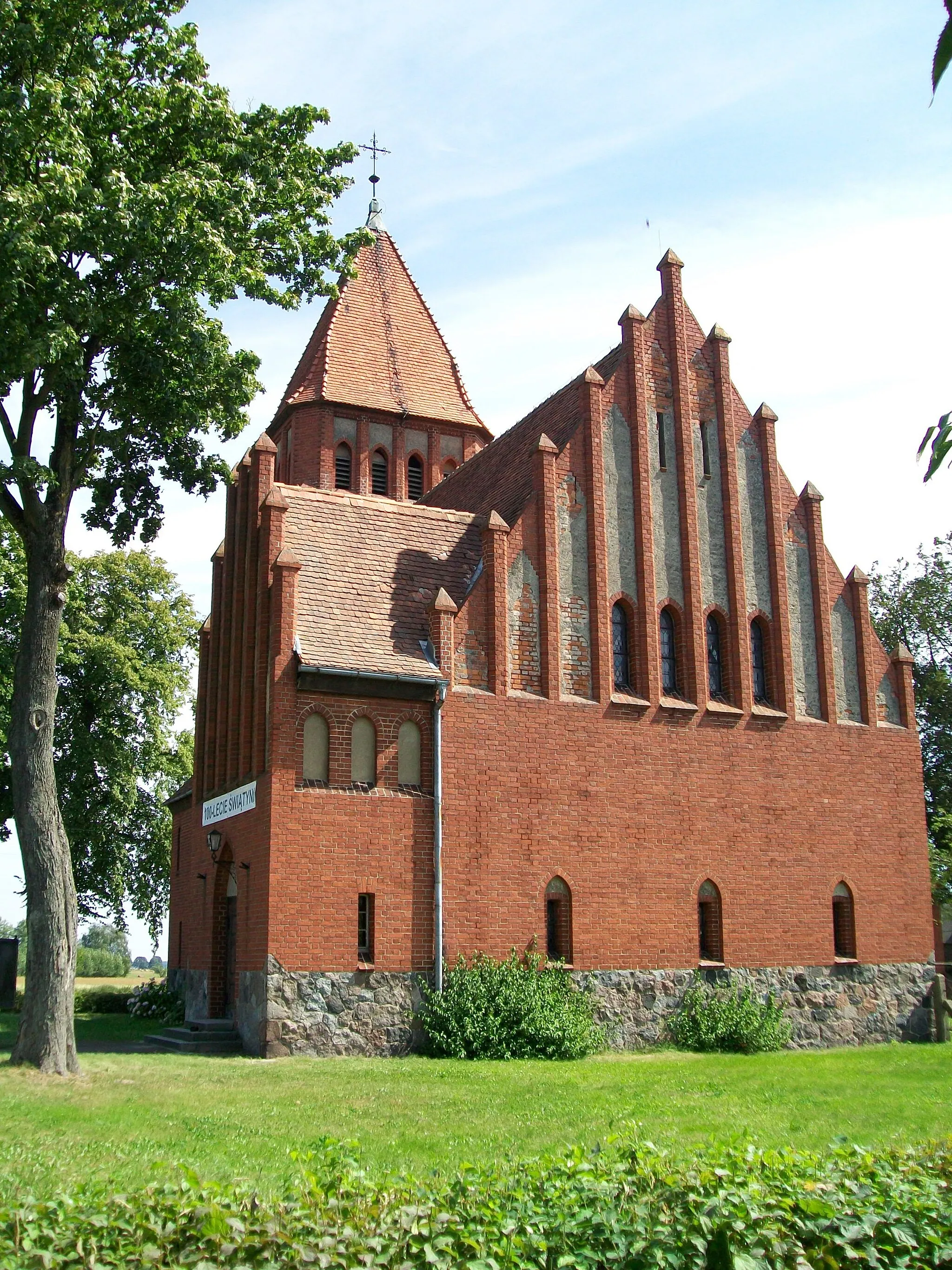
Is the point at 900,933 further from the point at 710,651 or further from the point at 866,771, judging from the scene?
the point at 710,651

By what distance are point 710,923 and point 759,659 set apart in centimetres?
542

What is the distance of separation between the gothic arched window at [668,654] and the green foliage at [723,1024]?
17.7 feet

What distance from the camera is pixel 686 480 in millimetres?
24203

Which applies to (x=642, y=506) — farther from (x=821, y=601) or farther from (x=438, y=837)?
(x=438, y=837)

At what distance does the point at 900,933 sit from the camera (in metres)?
24.2

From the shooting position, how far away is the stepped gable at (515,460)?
24188 mm

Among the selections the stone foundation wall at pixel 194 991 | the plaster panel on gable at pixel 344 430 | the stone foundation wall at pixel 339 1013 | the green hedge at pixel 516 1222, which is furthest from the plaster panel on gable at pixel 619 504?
the green hedge at pixel 516 1222

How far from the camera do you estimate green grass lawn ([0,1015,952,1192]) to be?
10430 mm

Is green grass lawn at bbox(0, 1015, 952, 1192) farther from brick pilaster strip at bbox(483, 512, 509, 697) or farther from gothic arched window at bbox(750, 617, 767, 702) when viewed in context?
gothic arched window at bbox(750, 617, 767, 702)

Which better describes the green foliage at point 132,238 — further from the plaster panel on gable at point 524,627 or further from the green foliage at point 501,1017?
the green foliage at point 501,1017

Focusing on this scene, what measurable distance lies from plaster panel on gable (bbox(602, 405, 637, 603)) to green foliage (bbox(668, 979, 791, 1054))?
7359 mm

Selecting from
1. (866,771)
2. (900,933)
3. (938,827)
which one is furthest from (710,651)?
(938,827)

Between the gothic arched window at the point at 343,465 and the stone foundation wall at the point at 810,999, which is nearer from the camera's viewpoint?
the stone foundation wall at the point at 810,999

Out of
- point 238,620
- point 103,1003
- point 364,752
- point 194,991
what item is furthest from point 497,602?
point 103,1003
